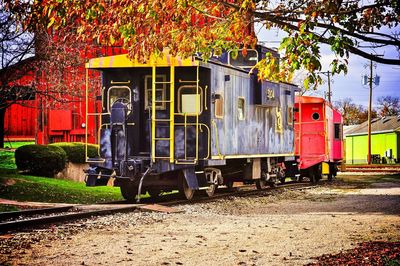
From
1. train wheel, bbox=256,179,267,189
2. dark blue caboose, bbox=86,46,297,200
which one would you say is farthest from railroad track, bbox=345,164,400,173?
dark blue caboose, bbox=86,46,297,200

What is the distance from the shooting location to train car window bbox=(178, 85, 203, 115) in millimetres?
17359

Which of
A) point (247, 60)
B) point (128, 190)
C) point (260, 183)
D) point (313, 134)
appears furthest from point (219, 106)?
point (313, 134)

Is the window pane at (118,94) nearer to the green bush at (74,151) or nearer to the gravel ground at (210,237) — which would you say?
the gravel ground at (210,237)

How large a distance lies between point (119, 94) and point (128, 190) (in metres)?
2.48

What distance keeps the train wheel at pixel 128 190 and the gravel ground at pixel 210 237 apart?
237cm

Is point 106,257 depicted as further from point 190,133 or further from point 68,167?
point 68,167

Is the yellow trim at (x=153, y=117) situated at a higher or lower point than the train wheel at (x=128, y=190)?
higher

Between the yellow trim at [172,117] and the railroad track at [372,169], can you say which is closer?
the yellow trim at [172,117]

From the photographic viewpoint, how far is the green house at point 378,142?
7731 centimetres

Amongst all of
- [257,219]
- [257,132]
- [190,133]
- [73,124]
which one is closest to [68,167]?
[73,124]

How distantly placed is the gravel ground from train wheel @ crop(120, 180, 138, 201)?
2374mm

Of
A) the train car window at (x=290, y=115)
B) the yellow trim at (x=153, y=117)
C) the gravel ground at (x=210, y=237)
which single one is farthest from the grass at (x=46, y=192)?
the train car window at (x=290, y=115)

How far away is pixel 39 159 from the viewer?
24.3 meters

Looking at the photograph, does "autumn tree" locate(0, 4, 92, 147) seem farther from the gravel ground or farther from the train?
the gravel ground
